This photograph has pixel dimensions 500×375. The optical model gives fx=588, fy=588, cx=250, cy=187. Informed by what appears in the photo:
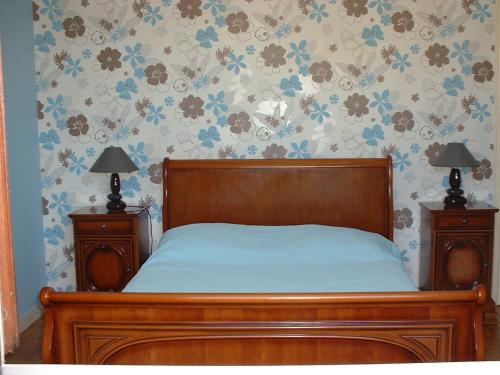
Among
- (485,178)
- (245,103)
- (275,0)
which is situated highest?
(275,0)

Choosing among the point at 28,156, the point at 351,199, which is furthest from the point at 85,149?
the point at 351,199

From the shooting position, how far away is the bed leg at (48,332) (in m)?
2.08

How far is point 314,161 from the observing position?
379 centimetres

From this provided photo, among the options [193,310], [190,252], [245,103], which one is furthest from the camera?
[245,103]

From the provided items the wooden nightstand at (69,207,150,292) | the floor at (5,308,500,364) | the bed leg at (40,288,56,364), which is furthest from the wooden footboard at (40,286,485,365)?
the wooden nightstand at (69,207,150,292)

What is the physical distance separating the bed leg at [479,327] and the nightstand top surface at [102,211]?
7.23ft

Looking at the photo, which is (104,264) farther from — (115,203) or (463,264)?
(463,264)

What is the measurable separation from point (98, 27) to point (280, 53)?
47.1 inches

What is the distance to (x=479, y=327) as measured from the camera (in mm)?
2078

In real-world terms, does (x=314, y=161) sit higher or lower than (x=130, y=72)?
lower

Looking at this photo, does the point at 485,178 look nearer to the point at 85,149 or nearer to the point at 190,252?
the point at 190,252

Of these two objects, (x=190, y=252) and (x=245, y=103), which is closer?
(x=190, y=252)

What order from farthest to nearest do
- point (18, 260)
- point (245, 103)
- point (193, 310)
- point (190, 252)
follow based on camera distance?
1. point (245, 103)
2. point (18, 260)
3. point (190, 252)
4. point (193, 310)

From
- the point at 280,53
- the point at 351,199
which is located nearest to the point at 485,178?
the point at 351,199
